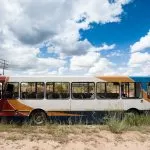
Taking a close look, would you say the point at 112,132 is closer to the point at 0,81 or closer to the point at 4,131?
the point at 4,131

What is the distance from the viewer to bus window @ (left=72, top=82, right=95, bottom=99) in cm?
1895

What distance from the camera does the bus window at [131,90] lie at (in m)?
19.3

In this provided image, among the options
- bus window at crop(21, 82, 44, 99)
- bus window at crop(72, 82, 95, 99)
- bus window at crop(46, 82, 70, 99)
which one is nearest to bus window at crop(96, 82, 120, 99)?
bus window at crop(72, 82, 95, 99)

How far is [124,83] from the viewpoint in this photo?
63.2ft

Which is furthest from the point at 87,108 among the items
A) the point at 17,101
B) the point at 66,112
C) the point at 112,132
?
the point at 112,132

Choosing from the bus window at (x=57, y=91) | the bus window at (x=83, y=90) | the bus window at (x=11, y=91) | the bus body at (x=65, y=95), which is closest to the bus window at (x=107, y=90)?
the bus body at (x=65, y=95)

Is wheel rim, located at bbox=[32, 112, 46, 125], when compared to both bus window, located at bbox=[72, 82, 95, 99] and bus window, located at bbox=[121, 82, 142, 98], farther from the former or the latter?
bus window, located at bbox=[121, 82, 142, 98]

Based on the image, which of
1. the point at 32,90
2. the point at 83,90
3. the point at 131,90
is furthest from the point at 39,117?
the point at 131,90

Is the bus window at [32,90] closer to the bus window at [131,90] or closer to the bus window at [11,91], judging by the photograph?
the bus window at [11,91]

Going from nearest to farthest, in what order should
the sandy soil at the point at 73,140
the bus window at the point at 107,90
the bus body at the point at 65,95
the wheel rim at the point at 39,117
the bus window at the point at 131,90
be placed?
1. the sandy soil at the point at 73,140
2. the wheel rim at the point at 39,117
3. the bus body at the point at 65,95
4. the bus window at the point at 107,90
5. the bus window at the point at 131,90

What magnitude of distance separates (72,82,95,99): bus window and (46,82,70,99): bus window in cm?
35

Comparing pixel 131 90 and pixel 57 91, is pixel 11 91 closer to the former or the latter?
pixel 57 91

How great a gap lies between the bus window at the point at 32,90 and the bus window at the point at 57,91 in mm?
351

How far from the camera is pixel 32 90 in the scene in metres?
18.9
